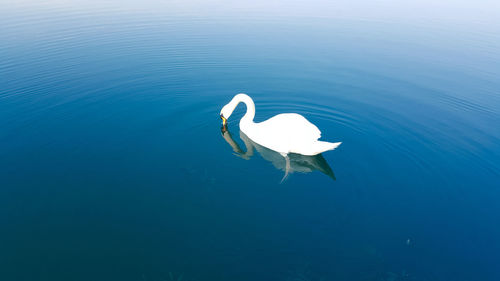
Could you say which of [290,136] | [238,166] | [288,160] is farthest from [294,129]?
[238,166]

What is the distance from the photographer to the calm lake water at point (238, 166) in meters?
6.75

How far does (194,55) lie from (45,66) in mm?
8403

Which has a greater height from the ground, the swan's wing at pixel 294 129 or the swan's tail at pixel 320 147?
the swan's wing at pixel 294 129

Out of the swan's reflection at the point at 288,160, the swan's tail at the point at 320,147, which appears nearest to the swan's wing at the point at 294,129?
the swan's tail at the point at 320,147

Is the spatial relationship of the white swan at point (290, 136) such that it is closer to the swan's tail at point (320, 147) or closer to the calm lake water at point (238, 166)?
the swan's tail at point (320, 147)

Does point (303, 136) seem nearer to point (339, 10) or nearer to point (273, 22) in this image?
point (273, 22)

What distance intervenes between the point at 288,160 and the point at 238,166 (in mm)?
1722

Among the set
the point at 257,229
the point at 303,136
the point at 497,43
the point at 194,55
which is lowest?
the point at 257,229

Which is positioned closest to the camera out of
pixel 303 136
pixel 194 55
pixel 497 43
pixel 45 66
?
pixel 303 136

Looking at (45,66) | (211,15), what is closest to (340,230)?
(45,66)

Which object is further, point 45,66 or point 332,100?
point 45,66

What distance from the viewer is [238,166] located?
381 inches

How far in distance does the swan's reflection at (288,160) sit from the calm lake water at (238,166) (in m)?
0.07

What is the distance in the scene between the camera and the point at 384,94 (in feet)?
47.2
